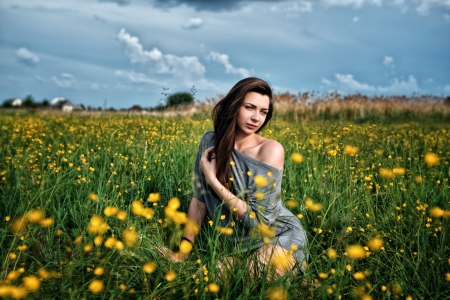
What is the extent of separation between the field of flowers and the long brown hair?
17.6 inches

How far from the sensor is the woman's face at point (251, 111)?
2.69 m

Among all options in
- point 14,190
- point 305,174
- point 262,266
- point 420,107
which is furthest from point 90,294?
point 420,107

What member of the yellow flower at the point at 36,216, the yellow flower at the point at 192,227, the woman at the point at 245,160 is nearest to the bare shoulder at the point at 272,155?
the woman at the point at 245,160

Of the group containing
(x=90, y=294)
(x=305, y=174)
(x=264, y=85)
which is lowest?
(x=90, y=294)

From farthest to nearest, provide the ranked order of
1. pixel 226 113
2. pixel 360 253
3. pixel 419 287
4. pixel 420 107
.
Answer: pixel 420 107 < pixel 226 113 < pixel 419 287 < pixel 360 253

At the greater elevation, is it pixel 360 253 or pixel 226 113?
pixel 226 113

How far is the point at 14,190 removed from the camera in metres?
3.30

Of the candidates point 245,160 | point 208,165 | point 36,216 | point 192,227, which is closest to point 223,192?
point 208,165

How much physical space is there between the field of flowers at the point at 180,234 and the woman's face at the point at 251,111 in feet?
1.49

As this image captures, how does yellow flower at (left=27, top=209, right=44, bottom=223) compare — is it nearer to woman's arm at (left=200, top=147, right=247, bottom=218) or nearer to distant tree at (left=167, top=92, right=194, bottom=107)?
woman's arm at (left=200, top=147, right=247, bottom=218)

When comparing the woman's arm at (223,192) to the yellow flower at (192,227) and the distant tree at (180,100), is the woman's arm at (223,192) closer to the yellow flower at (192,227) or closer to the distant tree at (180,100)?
the yellow flower at (192,227)

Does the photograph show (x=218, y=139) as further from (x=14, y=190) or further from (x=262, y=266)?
(x=14, y=190)

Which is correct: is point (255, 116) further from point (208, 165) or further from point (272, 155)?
point (208, 165)

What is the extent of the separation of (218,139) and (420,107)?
14823mm
